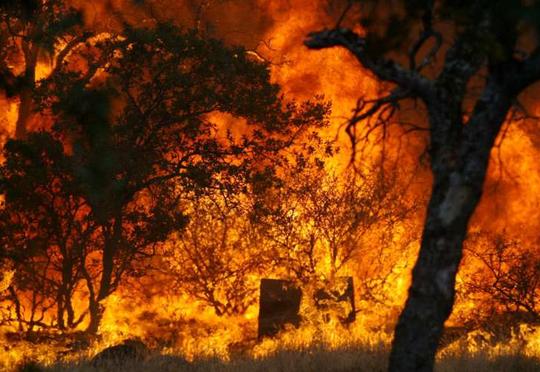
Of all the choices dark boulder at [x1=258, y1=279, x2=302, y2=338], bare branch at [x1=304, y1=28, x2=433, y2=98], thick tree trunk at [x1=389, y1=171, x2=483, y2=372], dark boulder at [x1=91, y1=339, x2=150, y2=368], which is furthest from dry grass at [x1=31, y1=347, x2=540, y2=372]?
dark boulder at [x1=258, y1=279, x2=302, y2=338]

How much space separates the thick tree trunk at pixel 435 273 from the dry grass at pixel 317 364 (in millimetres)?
2302

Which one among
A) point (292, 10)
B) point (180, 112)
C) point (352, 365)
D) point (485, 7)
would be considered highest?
point (292, 10)

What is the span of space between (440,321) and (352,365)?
8.62 ft

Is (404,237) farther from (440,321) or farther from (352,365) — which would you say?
(440,321)

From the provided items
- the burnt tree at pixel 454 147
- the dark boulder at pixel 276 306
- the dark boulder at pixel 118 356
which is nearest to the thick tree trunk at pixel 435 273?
the burnt tree at pixel 454 147

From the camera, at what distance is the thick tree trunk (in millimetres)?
7215

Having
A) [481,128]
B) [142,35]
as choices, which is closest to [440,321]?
[481,128]

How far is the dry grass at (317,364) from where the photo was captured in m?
9.79

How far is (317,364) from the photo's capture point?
9.91m

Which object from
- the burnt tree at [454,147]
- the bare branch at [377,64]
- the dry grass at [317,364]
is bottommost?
the dry grass at [317,364]

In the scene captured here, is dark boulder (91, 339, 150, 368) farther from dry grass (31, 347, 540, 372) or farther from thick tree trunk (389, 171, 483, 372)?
thick tree trunk (389, 171, 483, 372)

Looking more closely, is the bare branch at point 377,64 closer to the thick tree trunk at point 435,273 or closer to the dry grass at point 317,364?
the thick tree trunk at point 435,273

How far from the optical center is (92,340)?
16984mm

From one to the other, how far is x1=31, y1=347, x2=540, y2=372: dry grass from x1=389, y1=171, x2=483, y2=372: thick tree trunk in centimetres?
230
